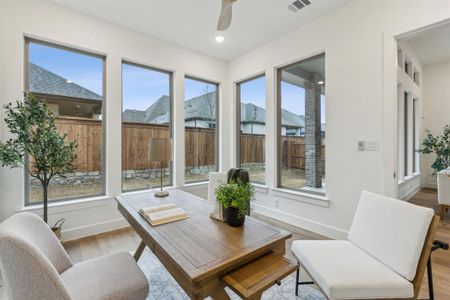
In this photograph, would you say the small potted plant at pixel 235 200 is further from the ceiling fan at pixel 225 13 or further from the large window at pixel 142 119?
the large window at pixel 142 119

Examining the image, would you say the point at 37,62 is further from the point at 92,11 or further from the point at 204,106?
the point at 204,106

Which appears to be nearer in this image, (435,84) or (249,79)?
(249,79)

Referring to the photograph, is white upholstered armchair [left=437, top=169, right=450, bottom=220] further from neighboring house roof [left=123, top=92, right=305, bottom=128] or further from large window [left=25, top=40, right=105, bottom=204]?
large window [left=25, top=40, right=105, bottom=204]

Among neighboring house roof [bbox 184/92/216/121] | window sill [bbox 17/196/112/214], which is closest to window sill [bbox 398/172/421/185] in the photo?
neighboring house roof [bbox 184/92/216/121]

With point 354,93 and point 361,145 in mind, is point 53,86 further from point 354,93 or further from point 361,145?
point 361,145

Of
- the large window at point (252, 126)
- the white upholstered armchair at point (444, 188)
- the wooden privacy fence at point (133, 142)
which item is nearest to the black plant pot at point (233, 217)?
the wooden privacy fence at point (133, 142)

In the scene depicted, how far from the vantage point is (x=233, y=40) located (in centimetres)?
377

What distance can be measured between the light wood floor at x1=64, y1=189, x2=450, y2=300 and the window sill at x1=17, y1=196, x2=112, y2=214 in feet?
1.40

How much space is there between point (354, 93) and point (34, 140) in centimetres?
372

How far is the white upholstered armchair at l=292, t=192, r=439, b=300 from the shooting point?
1287 millimetres

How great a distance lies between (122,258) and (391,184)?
9.19ft

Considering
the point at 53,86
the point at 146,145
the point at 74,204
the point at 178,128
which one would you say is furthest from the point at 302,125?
the point at 53,86

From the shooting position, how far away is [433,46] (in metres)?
4.52

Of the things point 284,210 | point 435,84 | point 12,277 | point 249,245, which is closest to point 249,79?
point 284,210
